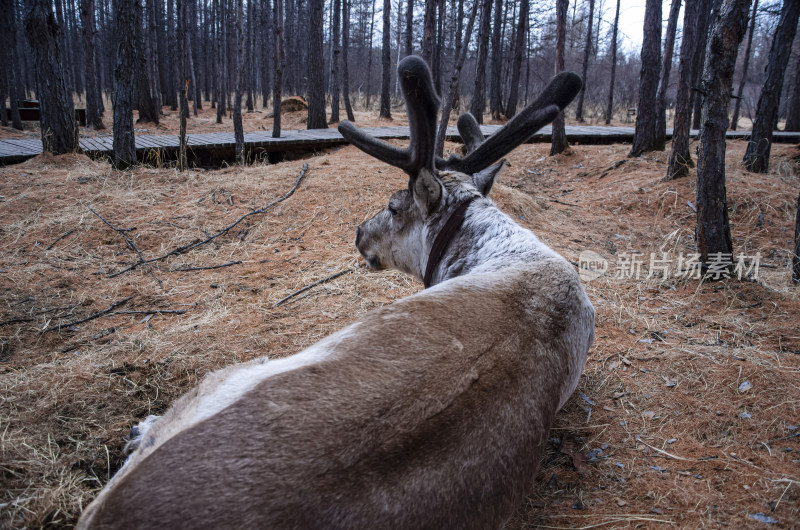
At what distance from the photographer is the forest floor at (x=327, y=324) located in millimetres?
2627

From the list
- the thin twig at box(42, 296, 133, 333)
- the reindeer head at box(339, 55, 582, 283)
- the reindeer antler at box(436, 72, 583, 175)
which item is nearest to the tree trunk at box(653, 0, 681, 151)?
the reindeer antler at box(436, 72, 583, 175)

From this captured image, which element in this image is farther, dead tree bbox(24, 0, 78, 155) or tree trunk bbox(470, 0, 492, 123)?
tree trunk bbox(470, 0, 492, 123)

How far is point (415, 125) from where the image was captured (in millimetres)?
3496

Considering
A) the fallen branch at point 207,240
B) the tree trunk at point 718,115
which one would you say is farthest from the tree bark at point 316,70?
the tree trunk at point 718,115

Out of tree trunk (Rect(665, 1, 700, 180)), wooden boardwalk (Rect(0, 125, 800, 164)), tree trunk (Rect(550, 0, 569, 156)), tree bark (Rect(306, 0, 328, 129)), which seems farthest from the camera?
tree bark (Rect(306, 0, 328, 129))

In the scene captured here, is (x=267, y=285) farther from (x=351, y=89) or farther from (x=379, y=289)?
(x=351, y=89)

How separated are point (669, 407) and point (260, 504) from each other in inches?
121

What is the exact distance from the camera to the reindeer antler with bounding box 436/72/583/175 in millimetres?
3818

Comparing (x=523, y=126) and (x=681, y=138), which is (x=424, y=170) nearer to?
(x=523, y=126)

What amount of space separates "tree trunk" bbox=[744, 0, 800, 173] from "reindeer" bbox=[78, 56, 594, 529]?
11422 millimetres

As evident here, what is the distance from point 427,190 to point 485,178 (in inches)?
23.4

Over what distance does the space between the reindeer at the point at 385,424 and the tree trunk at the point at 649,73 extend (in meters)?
11.5

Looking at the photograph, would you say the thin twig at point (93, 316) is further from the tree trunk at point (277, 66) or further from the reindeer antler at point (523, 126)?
the tree trunk at point (277, 66)

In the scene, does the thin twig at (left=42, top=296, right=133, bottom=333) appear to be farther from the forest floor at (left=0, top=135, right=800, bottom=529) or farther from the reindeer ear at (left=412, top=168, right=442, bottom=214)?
the reindeer ear at (left=412, top=168, right=442, bottom=214)
